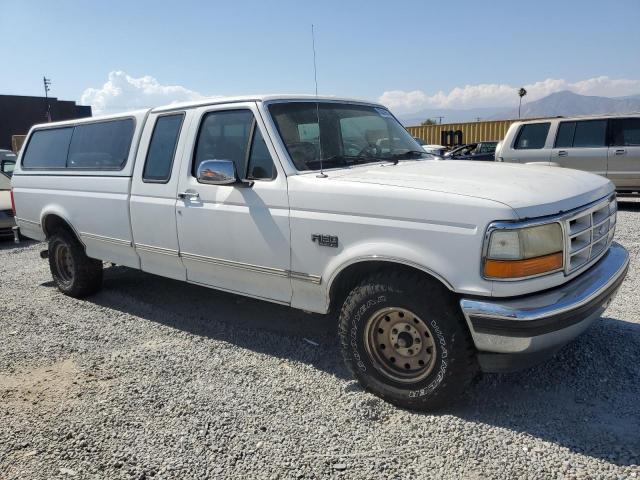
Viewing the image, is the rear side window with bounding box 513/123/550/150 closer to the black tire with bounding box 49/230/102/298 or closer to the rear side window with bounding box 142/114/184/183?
the rear side window with bounding box 142/114/184/183

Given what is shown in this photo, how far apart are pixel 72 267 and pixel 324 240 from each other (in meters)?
3.73

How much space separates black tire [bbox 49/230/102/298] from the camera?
5.70m

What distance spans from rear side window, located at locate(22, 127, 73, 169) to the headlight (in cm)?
487

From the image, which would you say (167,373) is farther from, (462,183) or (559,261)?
(559,261)

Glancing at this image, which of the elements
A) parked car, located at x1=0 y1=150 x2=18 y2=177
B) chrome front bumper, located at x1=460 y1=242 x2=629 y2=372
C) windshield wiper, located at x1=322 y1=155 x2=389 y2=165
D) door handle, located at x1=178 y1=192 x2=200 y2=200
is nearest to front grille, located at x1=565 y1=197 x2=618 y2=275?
chrome front bumper, located at x1=460 y1=242 x2=629 y2=372

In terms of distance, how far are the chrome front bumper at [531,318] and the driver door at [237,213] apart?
4.59 feet

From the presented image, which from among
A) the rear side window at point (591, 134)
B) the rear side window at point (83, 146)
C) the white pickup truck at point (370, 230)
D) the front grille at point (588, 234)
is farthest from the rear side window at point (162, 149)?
the rear side window at point (591, 134)

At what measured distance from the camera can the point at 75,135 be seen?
5.67 metres

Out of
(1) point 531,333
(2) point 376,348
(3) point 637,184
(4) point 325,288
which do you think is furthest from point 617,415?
(3) point 637,184

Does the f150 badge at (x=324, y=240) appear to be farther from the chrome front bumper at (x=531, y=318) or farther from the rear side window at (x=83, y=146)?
the rear side window at (x=83, y=146)

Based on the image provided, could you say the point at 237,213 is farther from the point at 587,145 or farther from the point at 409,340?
the point at 587,145

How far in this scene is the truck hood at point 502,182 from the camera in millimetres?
2793

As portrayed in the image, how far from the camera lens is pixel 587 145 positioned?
1054 cm

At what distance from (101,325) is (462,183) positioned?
372 centimetres
